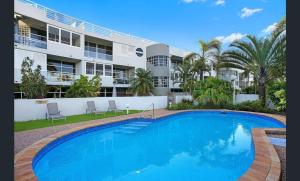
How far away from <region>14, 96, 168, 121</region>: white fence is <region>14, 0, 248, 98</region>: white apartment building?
14.3 feet

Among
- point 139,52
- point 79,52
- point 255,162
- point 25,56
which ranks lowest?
point 255,162

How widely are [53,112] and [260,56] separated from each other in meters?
17.6

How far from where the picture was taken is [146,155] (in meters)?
7.82

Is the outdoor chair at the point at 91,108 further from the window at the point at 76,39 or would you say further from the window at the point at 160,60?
the window at the point at 160,60

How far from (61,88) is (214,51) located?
1871 cm

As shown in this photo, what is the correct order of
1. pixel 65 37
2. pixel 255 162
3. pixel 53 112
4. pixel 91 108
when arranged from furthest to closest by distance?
pixel 65 37, pixel 91 108, pixel 53 112, pixel 255 162

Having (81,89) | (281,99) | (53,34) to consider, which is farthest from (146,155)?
(53,34)

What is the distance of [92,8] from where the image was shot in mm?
26109

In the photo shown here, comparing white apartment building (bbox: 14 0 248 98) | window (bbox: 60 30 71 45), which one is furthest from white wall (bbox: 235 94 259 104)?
window (bbox: 60 30 71 45)

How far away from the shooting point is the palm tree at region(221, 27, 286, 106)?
16938 millimetres

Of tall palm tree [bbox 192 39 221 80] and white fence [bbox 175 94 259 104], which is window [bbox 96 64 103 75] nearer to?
white fence [bbox 175 94 259 104]

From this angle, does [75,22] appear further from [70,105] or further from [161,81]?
[161,81]

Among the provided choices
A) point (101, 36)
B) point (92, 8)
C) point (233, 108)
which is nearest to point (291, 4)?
point (233, 108)

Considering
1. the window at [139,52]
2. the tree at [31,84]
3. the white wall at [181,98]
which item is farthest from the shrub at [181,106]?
the tree at [31,84]
